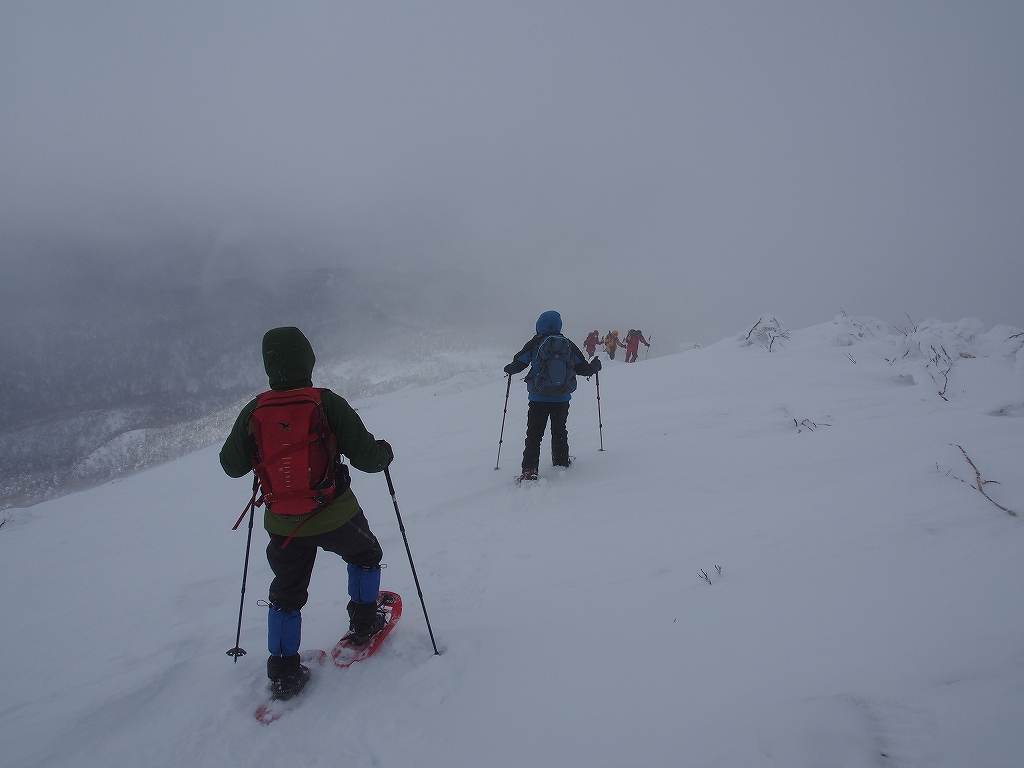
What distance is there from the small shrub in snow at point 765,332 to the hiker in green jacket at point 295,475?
1478 centimetres

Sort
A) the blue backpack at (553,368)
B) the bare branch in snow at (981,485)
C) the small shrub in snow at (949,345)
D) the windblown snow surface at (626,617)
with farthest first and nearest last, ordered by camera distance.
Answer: the small shrub in snow at (949,345) < the blue backpack at (553,368) < the bare branch in snow at (981,485) < the windblown snow surface at (626,617)

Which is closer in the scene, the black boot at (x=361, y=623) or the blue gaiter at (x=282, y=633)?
the blue gaiter at (x=282, y=633)

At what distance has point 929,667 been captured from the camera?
2.11m

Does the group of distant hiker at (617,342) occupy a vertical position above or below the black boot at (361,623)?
below

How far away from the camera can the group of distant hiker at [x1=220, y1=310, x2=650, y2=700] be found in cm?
265

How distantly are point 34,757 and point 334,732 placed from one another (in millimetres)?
1885

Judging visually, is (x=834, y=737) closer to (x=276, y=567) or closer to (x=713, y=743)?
(x=713, y=743)

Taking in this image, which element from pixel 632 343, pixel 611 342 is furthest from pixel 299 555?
pixel 611 342

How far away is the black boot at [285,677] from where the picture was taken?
109 inches

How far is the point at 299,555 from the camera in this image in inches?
112

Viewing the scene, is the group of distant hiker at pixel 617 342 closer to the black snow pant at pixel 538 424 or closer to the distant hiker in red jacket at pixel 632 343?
the distant hiker in red jacket at pixel 632 343

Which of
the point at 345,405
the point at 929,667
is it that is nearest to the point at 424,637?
the point at 345,405

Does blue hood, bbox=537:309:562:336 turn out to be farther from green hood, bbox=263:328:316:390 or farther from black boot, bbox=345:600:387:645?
black boot, bbox=345:600:387:645

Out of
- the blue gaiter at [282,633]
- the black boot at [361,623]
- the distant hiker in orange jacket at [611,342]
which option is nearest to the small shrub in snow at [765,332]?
the distant hiker in orange jacket at [611,342]
